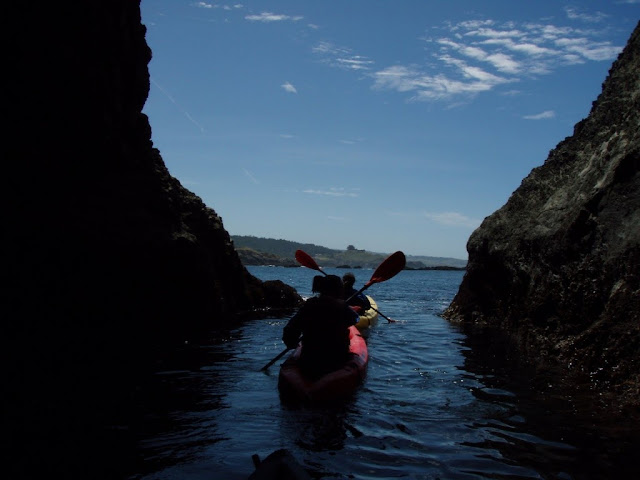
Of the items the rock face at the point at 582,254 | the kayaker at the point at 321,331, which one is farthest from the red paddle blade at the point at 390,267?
the kayaker at the point at 321,331

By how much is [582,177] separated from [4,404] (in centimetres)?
1088

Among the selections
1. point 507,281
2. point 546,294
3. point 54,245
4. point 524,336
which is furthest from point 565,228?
point 54,245

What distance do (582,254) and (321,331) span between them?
517 cm

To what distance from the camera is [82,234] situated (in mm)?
10547

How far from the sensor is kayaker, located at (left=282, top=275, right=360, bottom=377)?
24.8 feet

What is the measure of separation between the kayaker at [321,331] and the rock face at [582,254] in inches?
143

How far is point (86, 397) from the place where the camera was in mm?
7086

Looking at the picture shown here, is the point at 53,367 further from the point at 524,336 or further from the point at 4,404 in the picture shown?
the point at 524,336

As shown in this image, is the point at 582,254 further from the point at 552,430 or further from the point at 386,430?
the point at 386,430

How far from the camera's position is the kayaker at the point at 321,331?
756cm

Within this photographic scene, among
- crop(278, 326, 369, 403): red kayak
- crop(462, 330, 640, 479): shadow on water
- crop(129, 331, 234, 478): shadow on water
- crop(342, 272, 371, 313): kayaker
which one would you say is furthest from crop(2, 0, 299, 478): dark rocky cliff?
crop(462, 330, 640, 479): shadow on water

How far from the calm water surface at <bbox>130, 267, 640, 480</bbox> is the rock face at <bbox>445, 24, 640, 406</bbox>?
3.68 ft

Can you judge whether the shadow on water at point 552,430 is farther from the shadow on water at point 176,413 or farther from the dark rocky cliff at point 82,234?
the dark rocky cliff at point 82,234

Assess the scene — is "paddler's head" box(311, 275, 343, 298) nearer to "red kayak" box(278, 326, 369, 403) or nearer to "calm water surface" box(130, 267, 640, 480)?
"red kayak" box(278, 326, 369, 403)
